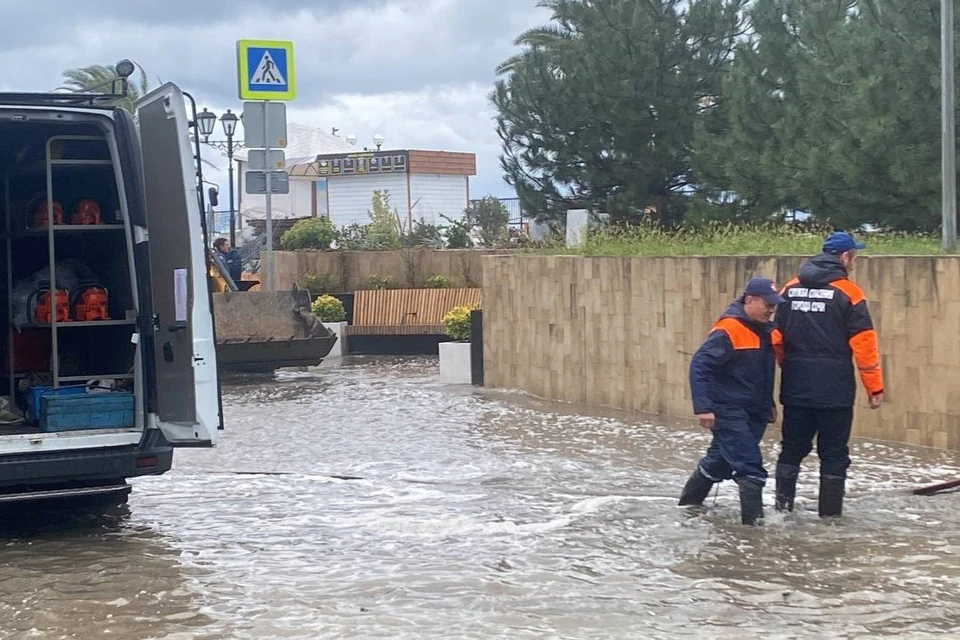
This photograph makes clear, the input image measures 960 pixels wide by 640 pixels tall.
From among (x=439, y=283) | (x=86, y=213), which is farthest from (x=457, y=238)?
(x=86, y=213)

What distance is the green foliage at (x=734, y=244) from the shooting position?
12.1m

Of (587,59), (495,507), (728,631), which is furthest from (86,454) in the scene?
(587,59)

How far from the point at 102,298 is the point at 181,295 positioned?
3.05 feet

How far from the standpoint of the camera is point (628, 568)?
7207 mm

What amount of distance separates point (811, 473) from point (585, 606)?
3.78 metres

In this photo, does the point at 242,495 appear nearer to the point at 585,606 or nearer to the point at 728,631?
the point at 585,606

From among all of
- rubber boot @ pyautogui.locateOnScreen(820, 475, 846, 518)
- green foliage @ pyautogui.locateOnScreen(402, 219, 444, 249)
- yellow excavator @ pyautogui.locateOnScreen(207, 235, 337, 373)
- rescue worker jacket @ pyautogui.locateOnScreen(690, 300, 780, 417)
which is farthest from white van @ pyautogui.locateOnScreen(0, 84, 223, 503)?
green foliage @ pyautogui.locateOnScreen(402, 219, 444, 249)

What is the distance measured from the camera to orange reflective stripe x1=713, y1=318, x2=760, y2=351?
799 cm

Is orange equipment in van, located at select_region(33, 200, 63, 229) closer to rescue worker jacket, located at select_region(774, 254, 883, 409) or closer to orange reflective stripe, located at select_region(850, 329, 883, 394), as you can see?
rescue worker jacket, located at select_region(774, 254, 883, 409)

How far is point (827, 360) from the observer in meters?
7.93

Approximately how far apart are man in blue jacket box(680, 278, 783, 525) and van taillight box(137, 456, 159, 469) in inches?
125

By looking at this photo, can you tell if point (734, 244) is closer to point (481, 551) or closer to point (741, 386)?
point (741, 386)

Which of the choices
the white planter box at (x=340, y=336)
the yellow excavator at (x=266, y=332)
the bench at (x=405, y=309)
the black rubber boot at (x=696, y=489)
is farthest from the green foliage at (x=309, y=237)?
the black rubber boot at (x=696, y=489)

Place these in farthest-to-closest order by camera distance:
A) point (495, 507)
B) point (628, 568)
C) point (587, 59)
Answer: point (587, 59), point (495, 507), point (628, 568)
